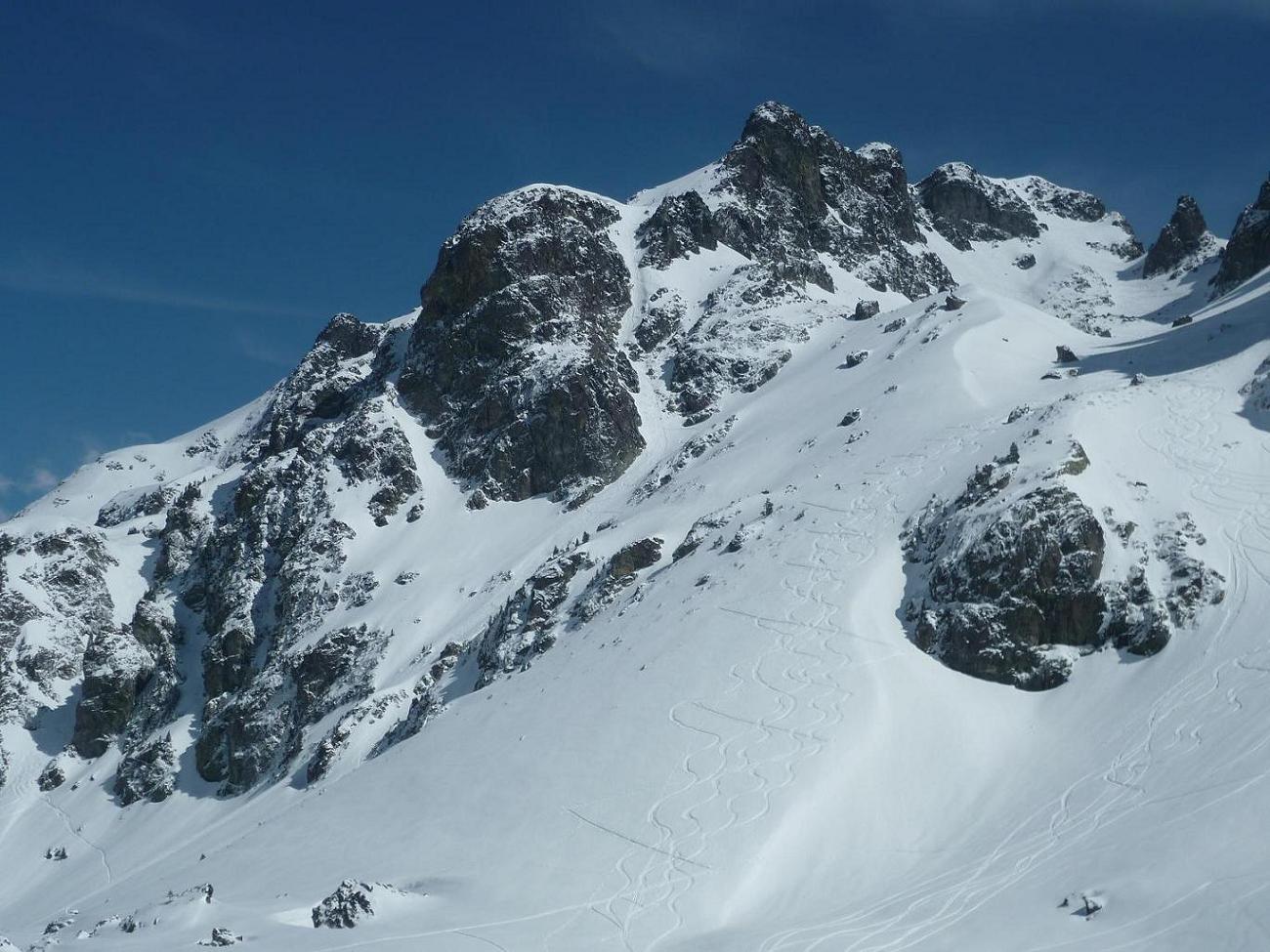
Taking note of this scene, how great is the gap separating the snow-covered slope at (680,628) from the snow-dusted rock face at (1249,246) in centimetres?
832

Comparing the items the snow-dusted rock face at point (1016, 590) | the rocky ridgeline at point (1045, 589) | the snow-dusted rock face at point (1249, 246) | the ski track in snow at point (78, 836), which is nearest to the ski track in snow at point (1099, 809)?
the rocky ridgeline at point (1045, 589)

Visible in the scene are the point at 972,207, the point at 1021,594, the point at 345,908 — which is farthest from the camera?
the point at 972,207

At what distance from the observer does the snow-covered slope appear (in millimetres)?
20703

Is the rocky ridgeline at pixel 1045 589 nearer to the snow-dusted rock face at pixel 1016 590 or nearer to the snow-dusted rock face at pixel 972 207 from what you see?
the snow-dusted rock face at pixel 1016 590

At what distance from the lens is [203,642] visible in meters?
63.8

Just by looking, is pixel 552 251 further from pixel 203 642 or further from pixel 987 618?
pixel 987 618

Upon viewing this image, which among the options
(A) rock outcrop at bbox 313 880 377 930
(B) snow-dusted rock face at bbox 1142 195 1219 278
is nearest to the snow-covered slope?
(A) rock outcrop at bbox 313 880 377 930

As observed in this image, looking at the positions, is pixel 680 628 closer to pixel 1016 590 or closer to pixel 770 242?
pixel 1016 590

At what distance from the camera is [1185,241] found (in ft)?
330

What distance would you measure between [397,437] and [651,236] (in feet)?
100

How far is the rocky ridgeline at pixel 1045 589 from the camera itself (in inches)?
1080

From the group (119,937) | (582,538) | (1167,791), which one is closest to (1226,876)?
(1167,791)

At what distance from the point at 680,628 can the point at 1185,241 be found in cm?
8869

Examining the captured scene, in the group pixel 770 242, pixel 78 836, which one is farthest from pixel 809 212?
pixel 78 836
